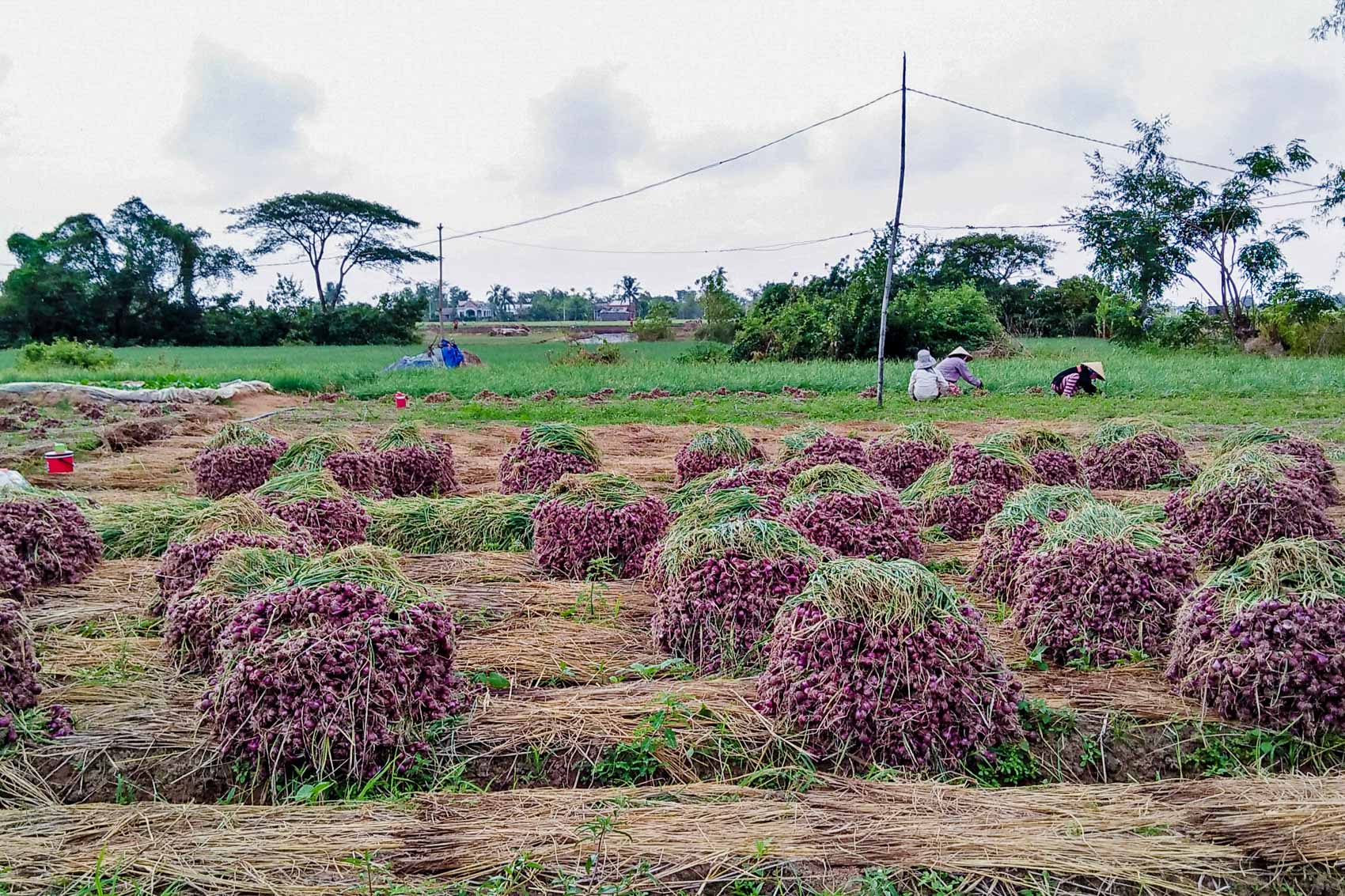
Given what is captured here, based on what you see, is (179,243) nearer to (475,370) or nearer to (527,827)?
(475,370)

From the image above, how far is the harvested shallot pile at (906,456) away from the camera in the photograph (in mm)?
6871

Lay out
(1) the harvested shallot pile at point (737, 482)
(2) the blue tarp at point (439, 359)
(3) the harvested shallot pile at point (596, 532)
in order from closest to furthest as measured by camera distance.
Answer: (3) the harvested shallot pile at point (596, 532)
(1) the harvested shallot pile at point (737, 482)
(2) the blue tarp at point (439, 359)

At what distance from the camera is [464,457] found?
9.02 meters

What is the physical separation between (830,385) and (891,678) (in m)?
14.2

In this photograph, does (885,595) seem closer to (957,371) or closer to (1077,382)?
Answer: (1077,382)

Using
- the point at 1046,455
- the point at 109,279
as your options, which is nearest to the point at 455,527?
the point at 1046,455

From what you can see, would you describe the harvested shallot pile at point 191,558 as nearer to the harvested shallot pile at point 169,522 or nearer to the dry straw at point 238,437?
the harvested shallot pile at point 169,522

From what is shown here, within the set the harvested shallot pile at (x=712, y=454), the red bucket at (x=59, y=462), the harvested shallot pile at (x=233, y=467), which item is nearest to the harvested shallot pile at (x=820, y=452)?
the harvested shallot pile at (x=712, y=454)

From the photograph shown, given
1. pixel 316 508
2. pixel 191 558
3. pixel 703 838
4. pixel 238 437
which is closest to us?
pixel 703 838

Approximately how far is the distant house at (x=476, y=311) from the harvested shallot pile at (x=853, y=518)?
55.4 m

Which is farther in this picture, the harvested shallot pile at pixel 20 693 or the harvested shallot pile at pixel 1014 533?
the harvested shallot pile at pixel 1014 533

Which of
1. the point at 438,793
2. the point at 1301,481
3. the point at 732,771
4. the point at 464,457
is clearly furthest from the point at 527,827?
the point at 464,457

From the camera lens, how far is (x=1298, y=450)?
20.1ft

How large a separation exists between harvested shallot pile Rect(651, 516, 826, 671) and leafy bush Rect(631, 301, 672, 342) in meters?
32.9
